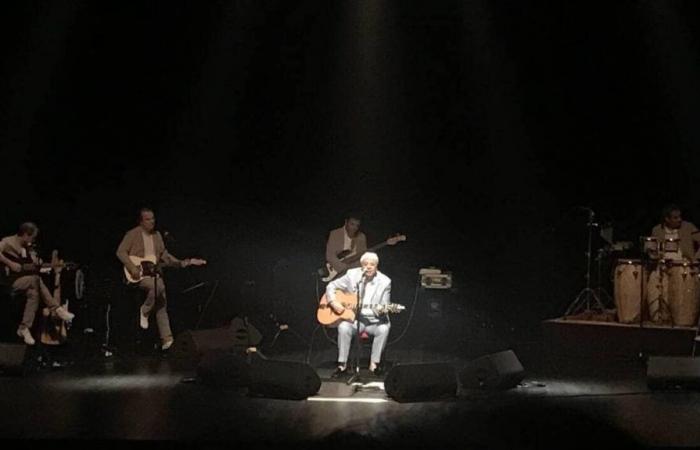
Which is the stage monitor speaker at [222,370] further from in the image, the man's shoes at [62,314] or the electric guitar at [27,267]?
the electric guitar at [27,267]

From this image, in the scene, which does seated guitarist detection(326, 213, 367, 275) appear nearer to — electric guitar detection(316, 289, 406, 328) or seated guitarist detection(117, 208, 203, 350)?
electric guitar detection(316, 289, 406, 328)

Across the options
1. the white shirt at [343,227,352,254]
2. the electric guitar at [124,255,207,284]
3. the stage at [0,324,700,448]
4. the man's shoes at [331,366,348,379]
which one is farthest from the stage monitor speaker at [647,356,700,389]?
the electric guitar at [124,255,207,284]

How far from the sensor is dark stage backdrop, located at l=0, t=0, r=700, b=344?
11.2 metres

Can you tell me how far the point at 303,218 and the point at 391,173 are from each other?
51.7 inches

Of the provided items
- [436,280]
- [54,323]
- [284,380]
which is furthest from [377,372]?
[54,323]

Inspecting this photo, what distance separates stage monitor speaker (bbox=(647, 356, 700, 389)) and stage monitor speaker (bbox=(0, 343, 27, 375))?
5.48 meters

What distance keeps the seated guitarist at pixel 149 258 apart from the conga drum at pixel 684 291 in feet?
17.9

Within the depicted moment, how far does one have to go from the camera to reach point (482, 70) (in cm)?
1168

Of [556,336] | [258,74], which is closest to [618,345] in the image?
[556,336]

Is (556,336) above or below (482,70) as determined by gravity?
below

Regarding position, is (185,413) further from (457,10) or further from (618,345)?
(457,10)

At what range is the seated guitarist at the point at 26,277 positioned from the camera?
916 cm

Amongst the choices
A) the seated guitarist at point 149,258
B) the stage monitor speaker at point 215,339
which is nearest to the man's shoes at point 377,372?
the stage monitor speaker at point 215,339

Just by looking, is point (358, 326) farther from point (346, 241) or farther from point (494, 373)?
point (346, 241)
